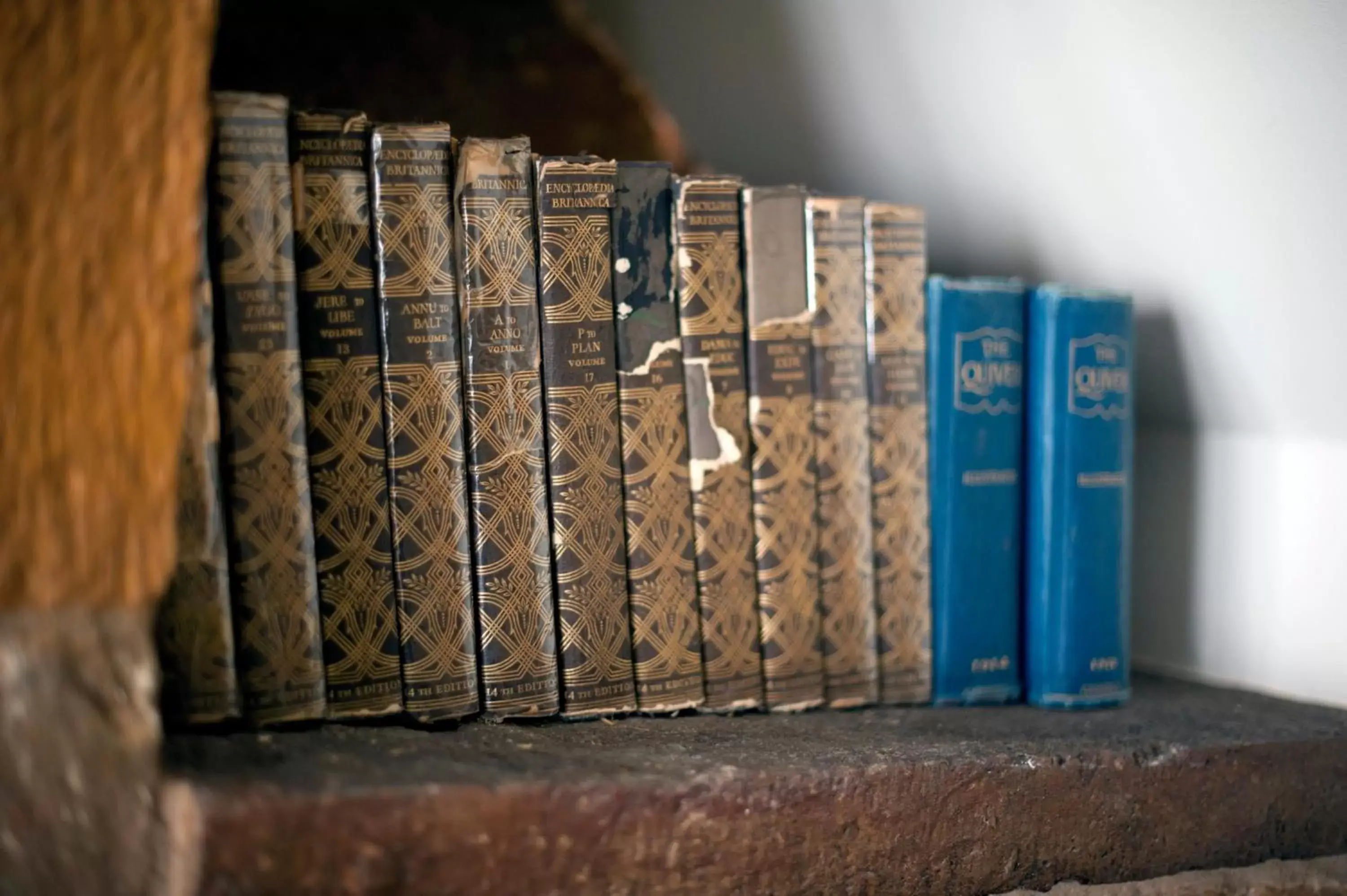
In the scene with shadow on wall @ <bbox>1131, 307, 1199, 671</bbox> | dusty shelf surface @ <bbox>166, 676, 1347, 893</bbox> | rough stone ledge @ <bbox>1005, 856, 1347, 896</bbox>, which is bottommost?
rough stone ledge @ <bbox>1005, 856, 1347, 896</bbox>

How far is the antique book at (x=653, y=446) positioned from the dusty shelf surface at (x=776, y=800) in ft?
0.16

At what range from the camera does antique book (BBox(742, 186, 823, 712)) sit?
2.55 feet

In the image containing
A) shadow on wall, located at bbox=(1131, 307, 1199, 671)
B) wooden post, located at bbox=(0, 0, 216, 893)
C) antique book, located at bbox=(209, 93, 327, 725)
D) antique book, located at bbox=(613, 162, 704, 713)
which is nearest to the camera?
wooden post, located at bbox=(0, 0, 216, 893)

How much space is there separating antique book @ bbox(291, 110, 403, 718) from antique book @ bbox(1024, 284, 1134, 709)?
20.1 inches

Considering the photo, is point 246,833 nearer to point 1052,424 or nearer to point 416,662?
point 416,662

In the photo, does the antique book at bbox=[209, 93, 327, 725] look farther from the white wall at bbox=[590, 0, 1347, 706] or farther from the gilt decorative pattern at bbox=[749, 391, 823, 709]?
the white wall at bbox=[590, 0, 1347, 706]

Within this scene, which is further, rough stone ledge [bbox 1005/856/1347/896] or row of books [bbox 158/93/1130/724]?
rough stone ledge [bbox 1005/856/1347/896]

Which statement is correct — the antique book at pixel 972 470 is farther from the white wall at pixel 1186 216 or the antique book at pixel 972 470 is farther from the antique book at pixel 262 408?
the antique book at pixel 262 408

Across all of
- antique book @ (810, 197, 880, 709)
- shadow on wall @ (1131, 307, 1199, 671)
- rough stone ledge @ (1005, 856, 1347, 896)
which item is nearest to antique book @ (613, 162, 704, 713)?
antique book @ (810, 197, 880, 709)

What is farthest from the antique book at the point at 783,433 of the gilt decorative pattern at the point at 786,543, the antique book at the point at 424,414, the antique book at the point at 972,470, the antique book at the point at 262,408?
the antique book at the point at 262,408

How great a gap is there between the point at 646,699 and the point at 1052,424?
1.28 feet

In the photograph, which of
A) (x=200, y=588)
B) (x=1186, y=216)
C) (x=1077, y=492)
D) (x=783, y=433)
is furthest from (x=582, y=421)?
(x=1186, y=216)

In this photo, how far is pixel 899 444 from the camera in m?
0.83

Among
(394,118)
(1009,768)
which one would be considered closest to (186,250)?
(1009,768)
